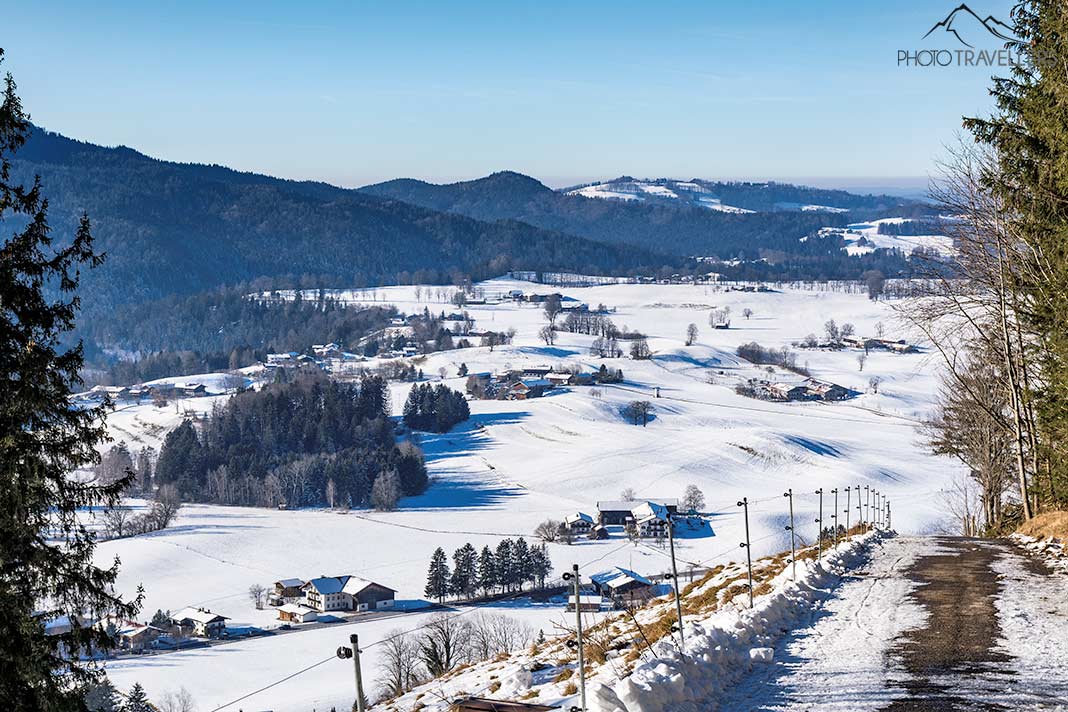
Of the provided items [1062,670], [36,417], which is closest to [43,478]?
[36,417]

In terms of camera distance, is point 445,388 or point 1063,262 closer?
point 1063,262

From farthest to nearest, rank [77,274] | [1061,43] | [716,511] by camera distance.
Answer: [716,511] < [1061,43] < [77,274]

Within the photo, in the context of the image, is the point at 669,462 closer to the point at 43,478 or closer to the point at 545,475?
the point at 545,475

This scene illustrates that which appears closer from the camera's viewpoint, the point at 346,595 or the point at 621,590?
the point at 621,590

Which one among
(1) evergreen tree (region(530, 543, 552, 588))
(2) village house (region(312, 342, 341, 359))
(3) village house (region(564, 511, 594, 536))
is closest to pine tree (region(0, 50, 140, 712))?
(1) evergreen tree (region(530, 543, 552, 588))

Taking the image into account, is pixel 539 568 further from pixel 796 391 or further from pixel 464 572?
pixel 796 391

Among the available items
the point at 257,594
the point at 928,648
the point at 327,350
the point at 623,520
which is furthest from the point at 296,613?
the point at 327,350
